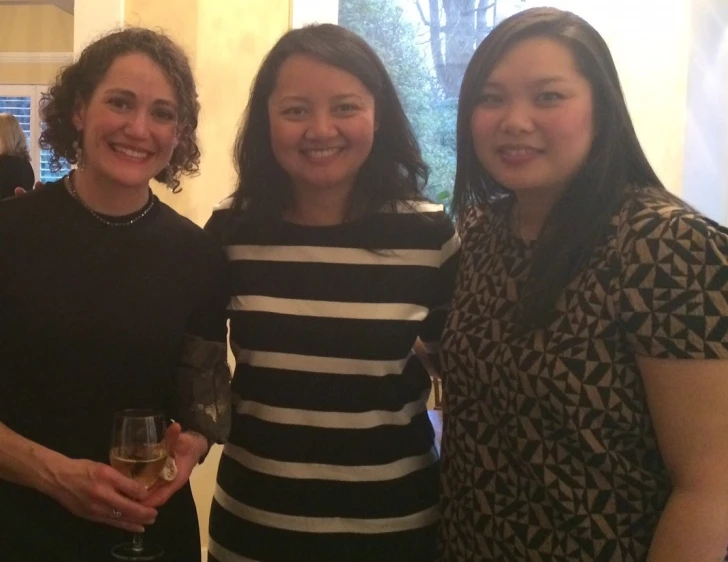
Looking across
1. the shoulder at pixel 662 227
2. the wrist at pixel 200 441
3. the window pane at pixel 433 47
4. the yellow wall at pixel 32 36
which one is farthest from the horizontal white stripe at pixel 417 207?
the yellow wall at pixel 32 36

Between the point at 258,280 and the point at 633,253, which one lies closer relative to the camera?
the point at 633,253

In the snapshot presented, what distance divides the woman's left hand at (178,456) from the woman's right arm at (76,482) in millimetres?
37

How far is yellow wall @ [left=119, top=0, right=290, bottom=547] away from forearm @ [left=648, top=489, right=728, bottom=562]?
1.97 metres

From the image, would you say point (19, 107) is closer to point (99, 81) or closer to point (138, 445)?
point (99, 81)

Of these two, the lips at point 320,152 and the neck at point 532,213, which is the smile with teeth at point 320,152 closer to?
the lips at point 320,152

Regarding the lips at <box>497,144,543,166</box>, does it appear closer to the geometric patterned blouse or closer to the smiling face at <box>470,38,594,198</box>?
the smiling face at <box>470,38,594,198</box>

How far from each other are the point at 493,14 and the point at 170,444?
2606mm

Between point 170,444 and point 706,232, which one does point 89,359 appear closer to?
point 170,444

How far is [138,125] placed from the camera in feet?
4.54

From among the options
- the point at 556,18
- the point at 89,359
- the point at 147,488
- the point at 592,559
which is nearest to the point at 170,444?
the point at 147,488

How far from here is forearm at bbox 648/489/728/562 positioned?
1013 millimetres

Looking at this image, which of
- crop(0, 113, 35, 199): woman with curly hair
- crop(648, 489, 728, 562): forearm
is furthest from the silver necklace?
crop(0, 113, 35, 199): woman with curly hair

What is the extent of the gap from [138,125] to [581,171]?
0.80m

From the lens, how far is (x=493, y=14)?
128 inches
